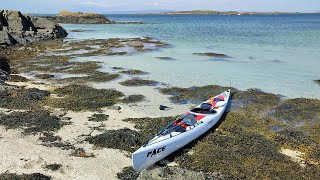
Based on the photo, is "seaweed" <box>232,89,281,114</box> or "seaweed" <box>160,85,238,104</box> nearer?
"seaweed" <box>232,89,281,114</box>

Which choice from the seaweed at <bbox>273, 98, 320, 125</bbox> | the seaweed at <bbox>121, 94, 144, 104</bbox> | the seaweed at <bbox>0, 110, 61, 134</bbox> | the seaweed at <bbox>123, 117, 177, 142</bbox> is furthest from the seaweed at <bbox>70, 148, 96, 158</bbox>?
the seaweed at <bbox>273, 98, 320, 125</bbox>

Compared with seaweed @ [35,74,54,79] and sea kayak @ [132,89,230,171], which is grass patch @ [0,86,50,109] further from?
sea kayak @ [132,89,230,171]

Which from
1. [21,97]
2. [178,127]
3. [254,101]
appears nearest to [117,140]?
[178,127]

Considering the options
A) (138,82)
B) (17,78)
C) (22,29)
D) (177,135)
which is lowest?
(138,82)

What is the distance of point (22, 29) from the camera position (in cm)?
5962

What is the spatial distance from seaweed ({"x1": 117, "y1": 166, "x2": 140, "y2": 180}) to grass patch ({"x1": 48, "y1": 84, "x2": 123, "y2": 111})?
785 cm

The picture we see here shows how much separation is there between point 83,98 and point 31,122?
5.24 metres

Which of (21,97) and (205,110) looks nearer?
(205,110)

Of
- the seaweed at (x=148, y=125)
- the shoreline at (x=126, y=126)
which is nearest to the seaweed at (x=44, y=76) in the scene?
the shoreline at (x=126, y=126)

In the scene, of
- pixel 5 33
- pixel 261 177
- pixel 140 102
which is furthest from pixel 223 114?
pixel 5 33

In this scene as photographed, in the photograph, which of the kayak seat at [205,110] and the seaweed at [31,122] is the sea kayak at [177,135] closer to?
the kayak seat at [205,110]

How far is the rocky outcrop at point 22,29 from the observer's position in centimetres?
5160

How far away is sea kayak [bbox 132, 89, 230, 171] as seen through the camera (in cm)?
1290

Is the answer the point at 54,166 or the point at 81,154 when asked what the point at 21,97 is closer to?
the point at 81,154
